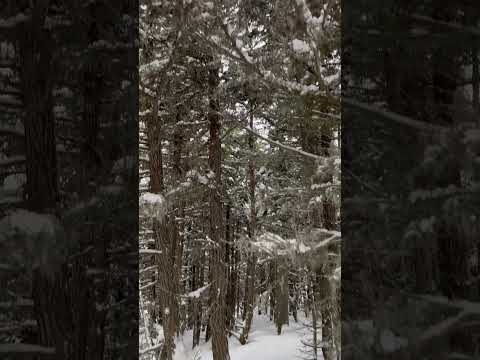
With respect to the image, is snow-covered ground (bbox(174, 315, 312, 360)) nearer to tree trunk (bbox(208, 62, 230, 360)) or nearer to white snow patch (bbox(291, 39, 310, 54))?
tree trunk (bbox(208, 62, 230, 360))

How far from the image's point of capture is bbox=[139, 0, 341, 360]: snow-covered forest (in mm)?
3020

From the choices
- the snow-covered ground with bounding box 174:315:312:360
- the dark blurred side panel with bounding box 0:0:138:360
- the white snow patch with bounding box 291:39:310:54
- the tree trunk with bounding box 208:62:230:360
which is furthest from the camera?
the snow-covered ground with bounding box 174:315:312:360

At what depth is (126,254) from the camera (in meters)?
0.53

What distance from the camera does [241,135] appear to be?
822 cm

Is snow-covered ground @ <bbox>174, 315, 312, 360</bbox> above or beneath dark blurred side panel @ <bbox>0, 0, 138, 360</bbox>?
beneath

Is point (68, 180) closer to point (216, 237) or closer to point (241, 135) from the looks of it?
point (216, 237)

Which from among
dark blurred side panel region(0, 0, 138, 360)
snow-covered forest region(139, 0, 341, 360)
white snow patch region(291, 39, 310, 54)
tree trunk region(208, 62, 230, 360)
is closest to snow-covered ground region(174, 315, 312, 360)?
snow-covered forest region(139, 0, 341, 360)

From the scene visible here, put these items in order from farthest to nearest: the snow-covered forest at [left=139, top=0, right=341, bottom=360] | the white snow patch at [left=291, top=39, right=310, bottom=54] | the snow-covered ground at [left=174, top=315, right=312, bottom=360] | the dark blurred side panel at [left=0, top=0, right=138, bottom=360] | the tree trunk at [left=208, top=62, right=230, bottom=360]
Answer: the snow-covered ground at [left=174, top=315, right=312, bottom=360]
the tree trunk at [left=208, top=62, right=230, bottom=360]
the snow-covered forest at [left=139, top=0, right=341, bottom=360]
the white snow patch at [left=291, top=39, right=310, bottom=54]
the dark blurred side panel at [left=0, top=0, right=138, bottom=360]

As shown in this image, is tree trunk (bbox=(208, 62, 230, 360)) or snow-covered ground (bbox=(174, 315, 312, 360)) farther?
snow-covered ground (bbox=(174, 315, 312, 360))

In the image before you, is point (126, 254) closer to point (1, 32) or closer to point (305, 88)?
point (1, 32)

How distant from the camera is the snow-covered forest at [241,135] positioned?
3020mm

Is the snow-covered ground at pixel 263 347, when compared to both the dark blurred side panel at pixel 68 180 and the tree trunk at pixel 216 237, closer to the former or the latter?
the tree trunk at pixel 216 237

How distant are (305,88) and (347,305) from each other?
2476 mm

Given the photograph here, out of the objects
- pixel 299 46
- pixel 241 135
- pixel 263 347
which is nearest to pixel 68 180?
pixel 299 46
